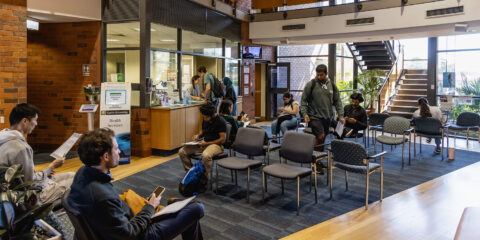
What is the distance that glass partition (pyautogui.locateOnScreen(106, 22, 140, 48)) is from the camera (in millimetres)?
7176

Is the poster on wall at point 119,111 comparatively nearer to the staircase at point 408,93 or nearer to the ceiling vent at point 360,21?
the ceiling vent at point 360,21

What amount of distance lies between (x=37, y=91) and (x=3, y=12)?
241 cm

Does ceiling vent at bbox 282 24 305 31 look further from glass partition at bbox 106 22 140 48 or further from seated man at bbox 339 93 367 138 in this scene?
glass partition at bbox 106 22 140 48

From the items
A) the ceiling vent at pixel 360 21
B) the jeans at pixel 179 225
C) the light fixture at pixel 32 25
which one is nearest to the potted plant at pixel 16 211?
the jeans at pixel 179 225

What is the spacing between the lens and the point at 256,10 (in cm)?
1127

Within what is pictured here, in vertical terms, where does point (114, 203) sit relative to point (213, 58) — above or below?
below

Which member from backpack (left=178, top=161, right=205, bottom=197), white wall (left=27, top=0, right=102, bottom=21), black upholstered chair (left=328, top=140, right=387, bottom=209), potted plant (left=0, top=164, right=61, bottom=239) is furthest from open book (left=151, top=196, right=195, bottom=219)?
white wall (left=27, top=0, right=102, bottom=21)

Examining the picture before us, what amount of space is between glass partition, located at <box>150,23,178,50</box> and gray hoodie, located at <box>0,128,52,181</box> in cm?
463

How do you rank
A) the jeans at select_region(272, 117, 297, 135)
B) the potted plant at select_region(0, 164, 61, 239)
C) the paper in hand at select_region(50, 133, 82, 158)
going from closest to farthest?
1. the potted plant at select_region(0, 164, 61, 239)
2. the paper in hand at select_region(50, 133, 82, 158)
3. the jeans at select_region(272, 117, 297, 135)

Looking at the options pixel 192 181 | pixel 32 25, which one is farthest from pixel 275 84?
pixel 192 181

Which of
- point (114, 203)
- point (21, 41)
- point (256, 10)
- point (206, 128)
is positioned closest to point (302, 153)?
point (206, 128)

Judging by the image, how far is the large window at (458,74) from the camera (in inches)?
382

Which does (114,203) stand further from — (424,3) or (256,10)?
(256,10)

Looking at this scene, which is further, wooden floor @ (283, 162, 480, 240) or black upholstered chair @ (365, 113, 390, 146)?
black upholstered chair @ (365, 113, 390, 146)
